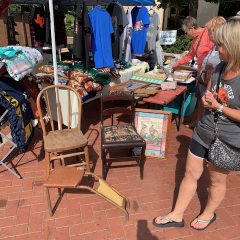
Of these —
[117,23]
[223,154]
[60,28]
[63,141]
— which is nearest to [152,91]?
[63,141]

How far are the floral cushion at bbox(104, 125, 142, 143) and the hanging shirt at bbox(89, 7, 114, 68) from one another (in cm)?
182

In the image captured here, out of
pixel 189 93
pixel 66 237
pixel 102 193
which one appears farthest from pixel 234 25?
pixel 189 93

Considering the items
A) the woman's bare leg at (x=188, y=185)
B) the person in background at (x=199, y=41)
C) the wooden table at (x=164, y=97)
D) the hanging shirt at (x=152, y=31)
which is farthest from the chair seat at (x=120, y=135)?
the hanging shirt at (x=152, y=31)

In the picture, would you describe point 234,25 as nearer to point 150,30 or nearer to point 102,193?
point 102,193

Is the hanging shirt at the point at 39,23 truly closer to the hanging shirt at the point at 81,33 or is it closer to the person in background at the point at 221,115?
the hanging shirt at the point at 81,33

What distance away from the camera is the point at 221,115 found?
1947mm

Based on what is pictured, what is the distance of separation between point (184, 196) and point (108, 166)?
53.8 inches

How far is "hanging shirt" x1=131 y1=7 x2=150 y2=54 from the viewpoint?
20.7 feet

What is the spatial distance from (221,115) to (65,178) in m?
1.48

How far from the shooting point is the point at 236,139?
1958 mm

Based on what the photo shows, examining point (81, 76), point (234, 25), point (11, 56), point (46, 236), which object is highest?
point (234, 25)

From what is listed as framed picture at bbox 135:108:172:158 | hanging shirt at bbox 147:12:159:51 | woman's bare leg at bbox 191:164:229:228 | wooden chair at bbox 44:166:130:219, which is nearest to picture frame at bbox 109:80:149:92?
framed picture at bbox 135:108:172:158

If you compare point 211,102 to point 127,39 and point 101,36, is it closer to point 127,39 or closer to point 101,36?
point 101,36

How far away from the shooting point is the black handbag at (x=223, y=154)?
6.53 feet
